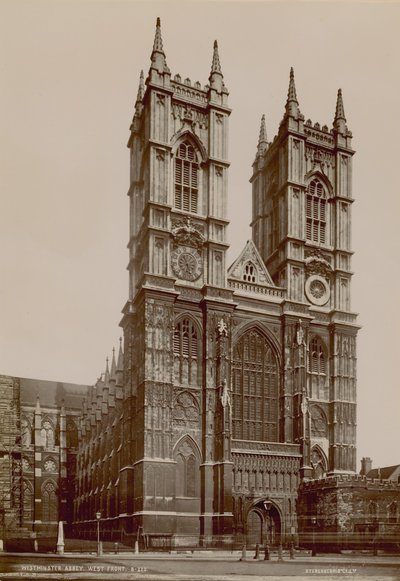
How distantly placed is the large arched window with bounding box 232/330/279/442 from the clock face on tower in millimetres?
5229

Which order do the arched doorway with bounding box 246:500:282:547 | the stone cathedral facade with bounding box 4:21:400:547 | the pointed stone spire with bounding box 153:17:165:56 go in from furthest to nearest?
the pointed stone spire with bounding box 153:17:165:56, the arched doorway with bounding box 246:500:282:547, the stone cathedral facade with bounding box 4:21:400:547

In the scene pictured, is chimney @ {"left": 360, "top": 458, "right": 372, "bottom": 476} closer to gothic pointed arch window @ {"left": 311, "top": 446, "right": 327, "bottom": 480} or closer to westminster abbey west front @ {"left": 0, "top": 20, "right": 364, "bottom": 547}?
westminster abbey west front @ {"left": 0, "top": 20, "right": 364, "bottom": 547}

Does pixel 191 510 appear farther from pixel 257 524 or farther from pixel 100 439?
pixel 100 439

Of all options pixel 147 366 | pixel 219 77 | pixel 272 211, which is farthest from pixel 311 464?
pixel 219 77

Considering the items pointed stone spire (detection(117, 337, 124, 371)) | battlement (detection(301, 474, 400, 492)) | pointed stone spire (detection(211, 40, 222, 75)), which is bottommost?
battlement (detection(301, 474, 400, 492))

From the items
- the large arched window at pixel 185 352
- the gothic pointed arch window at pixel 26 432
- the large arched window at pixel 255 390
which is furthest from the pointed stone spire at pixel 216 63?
the gothic pointed arch window at pixel 26 432

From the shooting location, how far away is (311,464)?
150ft

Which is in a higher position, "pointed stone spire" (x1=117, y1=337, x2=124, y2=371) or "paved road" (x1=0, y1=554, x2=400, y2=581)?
Result: "pointed stone spire" (x1=117, y1=337, x2=124, y2=371)

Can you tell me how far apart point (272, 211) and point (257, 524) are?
22.2 m

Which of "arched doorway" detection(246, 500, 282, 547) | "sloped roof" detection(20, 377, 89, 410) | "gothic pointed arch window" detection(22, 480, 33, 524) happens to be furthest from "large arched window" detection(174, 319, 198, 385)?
"sloped roof" detection(20, 377, 89, 410)

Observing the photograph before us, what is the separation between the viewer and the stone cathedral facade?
42.0 metres

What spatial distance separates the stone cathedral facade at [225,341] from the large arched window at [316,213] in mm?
106

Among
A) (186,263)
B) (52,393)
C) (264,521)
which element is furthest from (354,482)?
(52,393)

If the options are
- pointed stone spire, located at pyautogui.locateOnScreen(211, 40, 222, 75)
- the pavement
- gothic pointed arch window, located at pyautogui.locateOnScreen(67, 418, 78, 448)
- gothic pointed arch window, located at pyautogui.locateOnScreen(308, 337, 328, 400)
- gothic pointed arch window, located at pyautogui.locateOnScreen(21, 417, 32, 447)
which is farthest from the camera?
gothic pointed arch window, located at pyautogui.locateOnScreen(67, 418, 78, 448)
